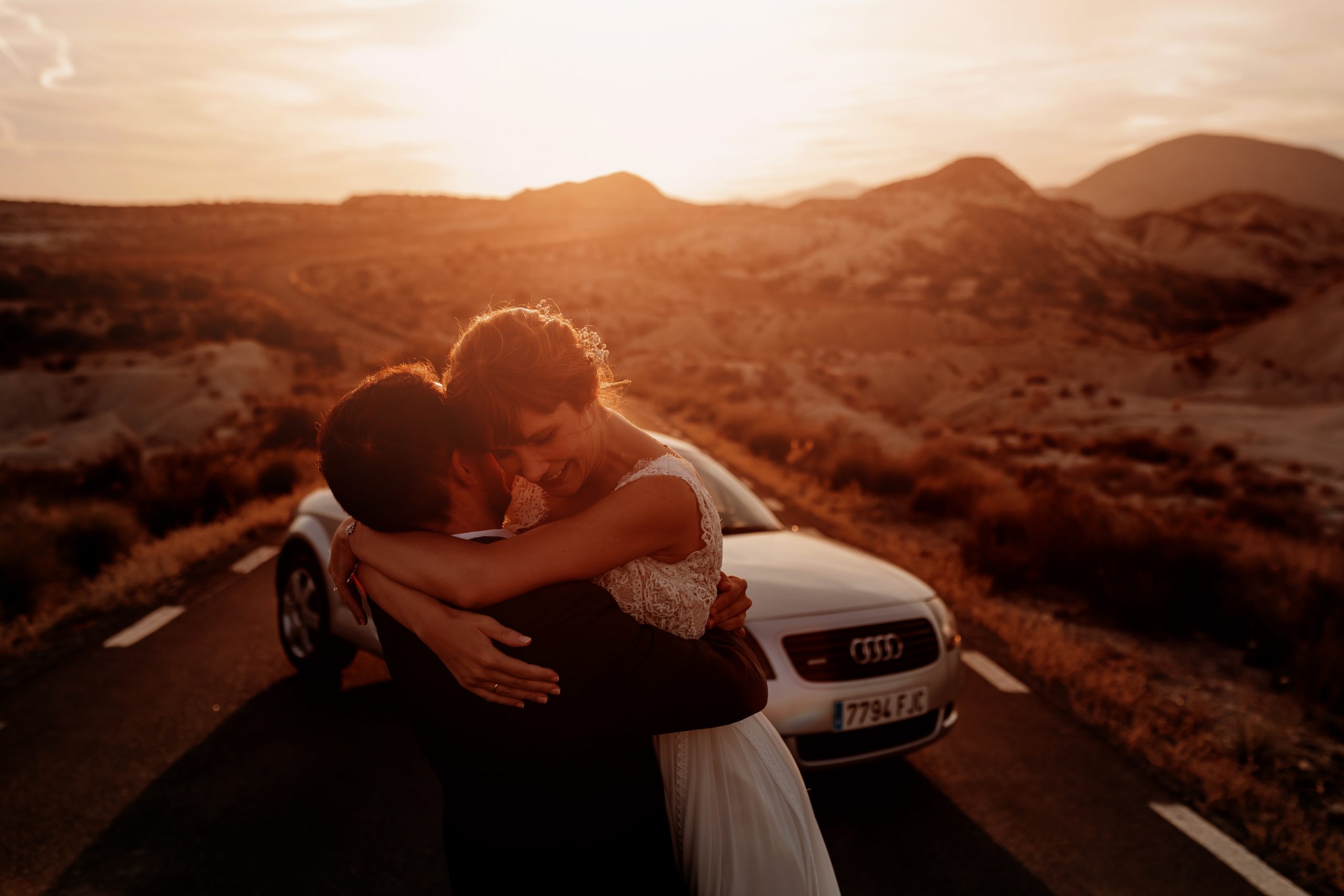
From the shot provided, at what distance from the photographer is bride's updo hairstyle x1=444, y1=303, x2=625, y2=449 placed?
1.78 m

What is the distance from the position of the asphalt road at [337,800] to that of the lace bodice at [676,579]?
227 centimetres

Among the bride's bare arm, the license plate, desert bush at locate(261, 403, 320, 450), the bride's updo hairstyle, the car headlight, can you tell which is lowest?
desert bush at locate(261, 403, 320, 450)

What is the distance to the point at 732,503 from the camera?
5516mm

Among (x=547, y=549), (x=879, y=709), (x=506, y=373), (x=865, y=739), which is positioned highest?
(x=506, y=373)

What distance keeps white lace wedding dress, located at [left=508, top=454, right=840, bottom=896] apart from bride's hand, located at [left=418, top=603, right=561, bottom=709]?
39 cm

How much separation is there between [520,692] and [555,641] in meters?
0.10

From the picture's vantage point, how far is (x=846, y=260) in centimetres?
8488

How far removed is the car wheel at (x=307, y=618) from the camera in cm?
523

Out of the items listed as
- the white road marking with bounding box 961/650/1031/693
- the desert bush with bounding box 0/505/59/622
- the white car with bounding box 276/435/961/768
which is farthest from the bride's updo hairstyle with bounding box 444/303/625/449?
the desert bush with bounding box 0/505/59/622

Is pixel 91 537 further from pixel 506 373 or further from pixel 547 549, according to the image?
pixel 547 549

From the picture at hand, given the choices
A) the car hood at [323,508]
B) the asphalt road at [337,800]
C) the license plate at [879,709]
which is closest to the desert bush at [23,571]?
the asphalt road at [337,800]

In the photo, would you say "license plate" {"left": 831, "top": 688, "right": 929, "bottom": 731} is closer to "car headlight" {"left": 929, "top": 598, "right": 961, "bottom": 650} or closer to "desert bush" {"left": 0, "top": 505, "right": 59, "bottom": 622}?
"car headlight" {"left": 929, "top": 598, "right": 961, "bottom": 650}

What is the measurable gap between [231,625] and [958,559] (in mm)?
7221

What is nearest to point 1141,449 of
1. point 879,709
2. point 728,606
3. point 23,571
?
point 879,709
